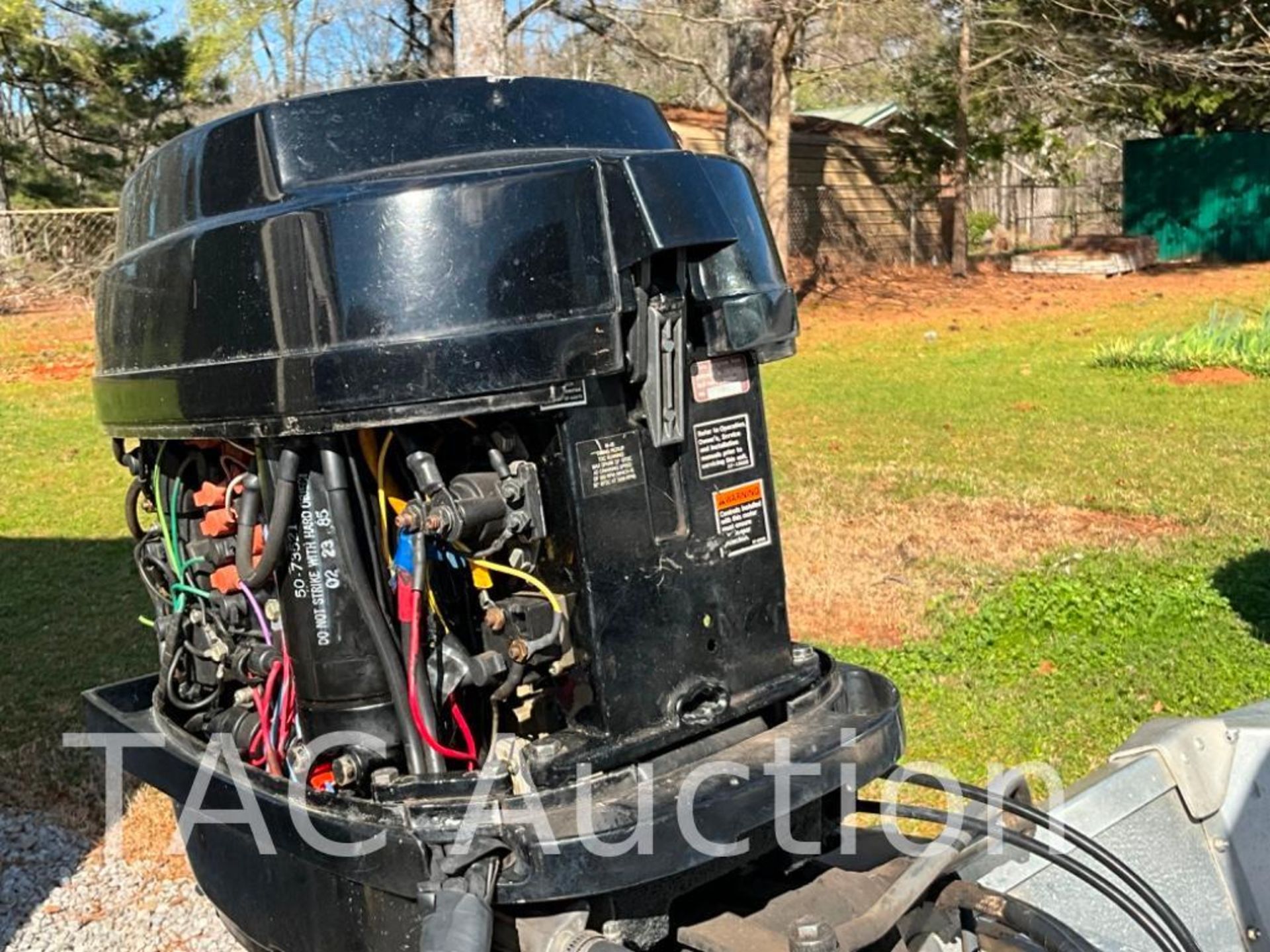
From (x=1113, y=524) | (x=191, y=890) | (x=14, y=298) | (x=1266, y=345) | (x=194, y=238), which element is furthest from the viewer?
(x=14, y=298)

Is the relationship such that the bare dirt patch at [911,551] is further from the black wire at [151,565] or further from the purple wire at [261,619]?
the purple wire at [261,619]

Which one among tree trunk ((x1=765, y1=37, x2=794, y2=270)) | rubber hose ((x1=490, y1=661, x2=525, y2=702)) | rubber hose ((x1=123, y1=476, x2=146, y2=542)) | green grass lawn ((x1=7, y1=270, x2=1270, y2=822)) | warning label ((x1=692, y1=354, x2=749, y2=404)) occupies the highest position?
tree trunk ((x1=765, y1=37, x2=794, y2=270))

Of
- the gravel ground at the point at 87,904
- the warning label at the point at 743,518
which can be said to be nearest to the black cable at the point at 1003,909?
the warning label at the point at 743,518

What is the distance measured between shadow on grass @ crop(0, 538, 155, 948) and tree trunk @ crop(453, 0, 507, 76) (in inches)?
247

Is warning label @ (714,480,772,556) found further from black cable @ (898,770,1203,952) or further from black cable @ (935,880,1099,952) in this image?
black cable @ (935,880,1099,952)

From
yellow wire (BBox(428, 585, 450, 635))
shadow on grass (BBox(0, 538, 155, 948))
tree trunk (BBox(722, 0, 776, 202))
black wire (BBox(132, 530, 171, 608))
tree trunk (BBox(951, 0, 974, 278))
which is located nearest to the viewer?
yellow wire (BBox(428, 585, 450, 635))

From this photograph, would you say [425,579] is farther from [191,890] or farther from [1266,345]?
[1266,345]

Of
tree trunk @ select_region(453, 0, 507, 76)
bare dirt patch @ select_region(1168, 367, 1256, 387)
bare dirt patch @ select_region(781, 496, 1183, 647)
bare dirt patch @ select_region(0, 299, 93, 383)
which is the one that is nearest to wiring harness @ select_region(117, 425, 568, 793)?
bare dirt patch @ select_region(781, 496, 1183, 647)

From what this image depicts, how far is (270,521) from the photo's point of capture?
8.02 ft

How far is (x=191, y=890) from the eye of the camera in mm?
3857

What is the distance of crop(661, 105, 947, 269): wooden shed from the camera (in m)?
24.8

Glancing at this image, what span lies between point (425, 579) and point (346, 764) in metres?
0.35

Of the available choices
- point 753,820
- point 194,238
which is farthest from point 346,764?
point 194,238

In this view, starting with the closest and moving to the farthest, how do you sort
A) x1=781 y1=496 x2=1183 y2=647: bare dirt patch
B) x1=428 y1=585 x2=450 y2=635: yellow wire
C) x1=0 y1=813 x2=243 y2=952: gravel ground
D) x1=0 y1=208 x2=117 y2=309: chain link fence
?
x1=428 y1=585 x2=450 y2=635: yellow wire
x1=0 y1=813 x2=243 y2=952: gravel ground
x1=781 y1=496 x2=1183 y2=647: bare dirt patch
x1=0 y1=208 x2=117 y2=309: chain link fence
